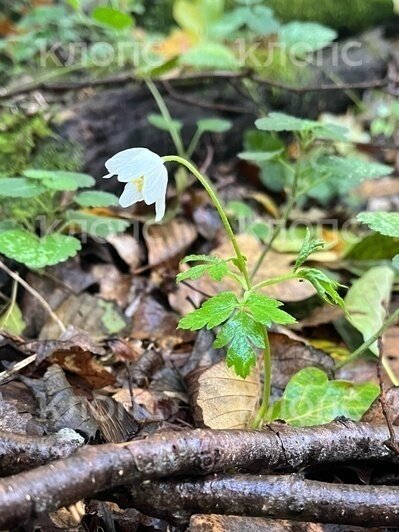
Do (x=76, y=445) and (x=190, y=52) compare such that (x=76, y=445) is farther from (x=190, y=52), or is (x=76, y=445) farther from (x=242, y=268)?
(x=190, y=52)

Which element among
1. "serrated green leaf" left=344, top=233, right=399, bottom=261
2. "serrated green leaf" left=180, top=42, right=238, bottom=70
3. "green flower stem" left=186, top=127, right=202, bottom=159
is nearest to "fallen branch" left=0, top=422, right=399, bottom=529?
"serrated green leaf" left=344, top=233, right=399, bottom=261

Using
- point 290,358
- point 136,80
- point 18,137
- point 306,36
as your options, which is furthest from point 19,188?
point 306,36

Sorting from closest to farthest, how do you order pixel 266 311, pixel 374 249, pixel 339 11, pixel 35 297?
pixel 266 311 < pixel 35 297 < pixel 374 249 < pixel 339 11

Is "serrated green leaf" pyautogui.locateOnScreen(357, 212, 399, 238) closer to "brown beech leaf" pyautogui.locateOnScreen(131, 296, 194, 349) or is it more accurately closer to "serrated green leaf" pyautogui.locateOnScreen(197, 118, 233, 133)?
"brown beech leaf" pyautogui.locateOnScreen(131, 296, 194, 349)

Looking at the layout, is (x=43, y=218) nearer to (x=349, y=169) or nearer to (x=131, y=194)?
(x=131, y=194)

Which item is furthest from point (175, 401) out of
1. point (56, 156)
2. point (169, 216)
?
point (56, 156)

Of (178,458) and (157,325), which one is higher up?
(178,458)
